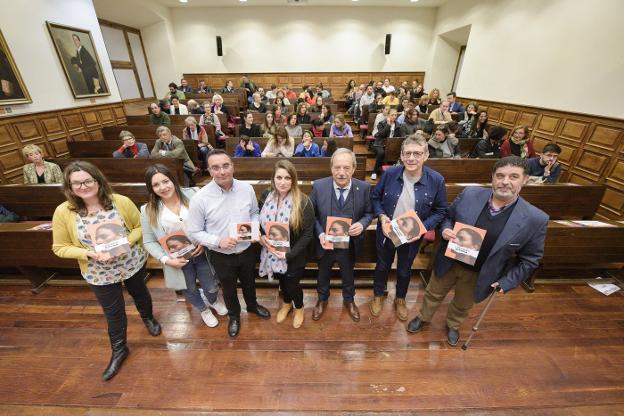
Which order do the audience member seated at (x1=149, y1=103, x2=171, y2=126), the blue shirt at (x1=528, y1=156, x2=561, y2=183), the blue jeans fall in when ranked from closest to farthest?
the blue jeans → the blue shirt at (x1=528, y1=156, x2=561, y2=183) → the audience member seated at (x1=149, y1=103, x2=171, y2=126)

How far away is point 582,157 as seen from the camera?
13.9 feet

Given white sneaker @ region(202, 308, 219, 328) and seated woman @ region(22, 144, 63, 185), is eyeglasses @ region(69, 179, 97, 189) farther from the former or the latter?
seated woman @ region(22, 144, 63, 185)

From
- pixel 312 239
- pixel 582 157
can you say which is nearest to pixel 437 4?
pixel 582 157

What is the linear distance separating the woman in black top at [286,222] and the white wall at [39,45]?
5493 mm

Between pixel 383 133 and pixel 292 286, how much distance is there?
3.82 meters

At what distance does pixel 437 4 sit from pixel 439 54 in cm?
173

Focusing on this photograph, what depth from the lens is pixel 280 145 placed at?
3.90m

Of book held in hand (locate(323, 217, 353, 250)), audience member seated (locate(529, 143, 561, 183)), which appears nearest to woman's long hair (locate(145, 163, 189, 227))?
book held in hand (locate(323, 217, 353, 250))

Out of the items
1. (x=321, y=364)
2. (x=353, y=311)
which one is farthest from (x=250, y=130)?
(x=321, y=364)

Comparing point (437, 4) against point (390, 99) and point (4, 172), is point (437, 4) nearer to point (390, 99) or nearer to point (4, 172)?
point (390, 99)

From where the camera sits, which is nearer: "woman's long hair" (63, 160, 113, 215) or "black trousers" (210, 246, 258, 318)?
"woman's long hair" (63, 160, 113, 215)

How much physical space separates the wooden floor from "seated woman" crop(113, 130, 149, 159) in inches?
86.4

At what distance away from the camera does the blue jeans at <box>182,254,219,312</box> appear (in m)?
1.85

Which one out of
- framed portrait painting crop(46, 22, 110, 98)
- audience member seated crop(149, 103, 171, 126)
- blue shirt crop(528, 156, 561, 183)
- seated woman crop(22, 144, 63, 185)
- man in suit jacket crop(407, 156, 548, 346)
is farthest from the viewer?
audience member seated crop(149, 103, 171, 126)
